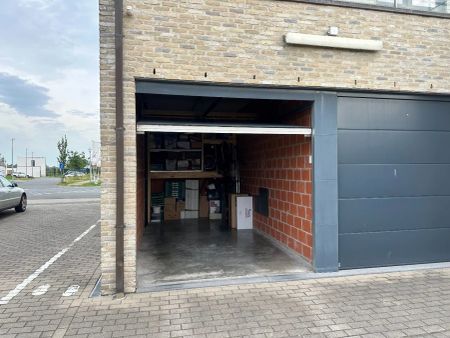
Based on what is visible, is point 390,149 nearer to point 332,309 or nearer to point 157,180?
point 332,309

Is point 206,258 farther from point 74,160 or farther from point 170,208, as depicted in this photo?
point 74,160

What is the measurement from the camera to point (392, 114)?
17.8 feet

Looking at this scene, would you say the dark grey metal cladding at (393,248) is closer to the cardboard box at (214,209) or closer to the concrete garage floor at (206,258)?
the concrete garage floor at (206,258)

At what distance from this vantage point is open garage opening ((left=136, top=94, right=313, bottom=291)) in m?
5.23

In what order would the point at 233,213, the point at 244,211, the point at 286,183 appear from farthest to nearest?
the point at 233,213, the point at 244,211, the point at 286,183

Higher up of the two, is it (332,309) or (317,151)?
(317,151)

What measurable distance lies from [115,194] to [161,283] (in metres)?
1.46

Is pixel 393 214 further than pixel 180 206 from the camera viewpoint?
No

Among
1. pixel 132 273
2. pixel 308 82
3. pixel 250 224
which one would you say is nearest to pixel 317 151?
pixel 308 82

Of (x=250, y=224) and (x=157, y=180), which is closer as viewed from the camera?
(x=250, y=224)

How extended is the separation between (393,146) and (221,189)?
560 centimetres

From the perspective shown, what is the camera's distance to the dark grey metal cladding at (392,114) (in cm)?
527

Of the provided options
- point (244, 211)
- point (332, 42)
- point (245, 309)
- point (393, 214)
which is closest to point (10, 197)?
point (244, 211)

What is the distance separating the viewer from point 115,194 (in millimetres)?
4316
